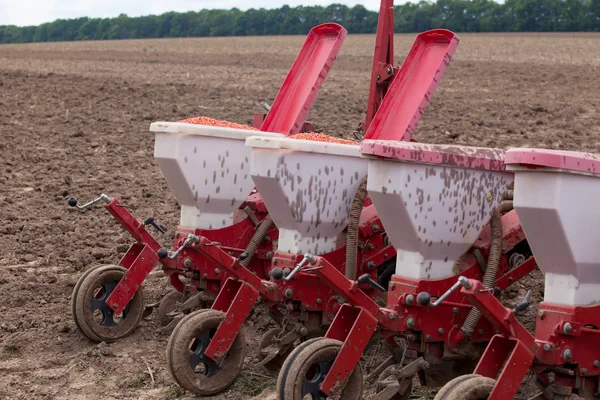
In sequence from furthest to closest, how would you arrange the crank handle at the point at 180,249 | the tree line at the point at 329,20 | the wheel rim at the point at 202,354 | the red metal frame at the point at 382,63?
the tree line at the point at 329,20
the red metal frame at the point at 382,63
the crank handle at the point at 180,249
the wheel rim at the point at 202,354

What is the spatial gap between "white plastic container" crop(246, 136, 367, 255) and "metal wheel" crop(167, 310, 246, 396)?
2.13 ft

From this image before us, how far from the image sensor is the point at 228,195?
7.11m

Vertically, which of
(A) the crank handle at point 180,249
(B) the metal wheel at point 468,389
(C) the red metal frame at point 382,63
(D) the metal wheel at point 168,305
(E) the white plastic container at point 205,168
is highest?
(C) the red metal frame at point 382,63

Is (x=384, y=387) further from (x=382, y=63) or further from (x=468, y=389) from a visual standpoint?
(x=382, y=63)

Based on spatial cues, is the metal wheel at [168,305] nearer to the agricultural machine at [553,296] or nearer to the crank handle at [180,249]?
the crank handle at [180,249]

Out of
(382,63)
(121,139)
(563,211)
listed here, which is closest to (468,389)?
(563,211)

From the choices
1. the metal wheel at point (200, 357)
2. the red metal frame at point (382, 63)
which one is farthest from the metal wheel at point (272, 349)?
the red metal frame at point (382, 63)

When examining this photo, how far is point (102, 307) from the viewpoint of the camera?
705 centimetres

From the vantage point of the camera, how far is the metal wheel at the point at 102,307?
6902mm

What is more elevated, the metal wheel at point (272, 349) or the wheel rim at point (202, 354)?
the wheel rim at point (202, 354)

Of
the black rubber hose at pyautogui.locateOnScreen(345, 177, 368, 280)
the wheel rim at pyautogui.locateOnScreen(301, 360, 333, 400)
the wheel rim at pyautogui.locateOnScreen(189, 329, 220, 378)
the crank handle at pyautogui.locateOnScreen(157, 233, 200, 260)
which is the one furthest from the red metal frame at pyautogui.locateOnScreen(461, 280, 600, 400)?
the crank handle at pyautogui.locateOnScreen(157, 233, 200, 260)

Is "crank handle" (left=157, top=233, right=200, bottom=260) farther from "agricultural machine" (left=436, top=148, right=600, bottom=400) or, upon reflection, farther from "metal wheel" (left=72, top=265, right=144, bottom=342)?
"agricultural machine" (left=436, top=148, right=600, bottom=400)

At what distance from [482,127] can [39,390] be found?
791 centimetres

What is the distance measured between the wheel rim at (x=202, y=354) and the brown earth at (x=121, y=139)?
0.54 ft
